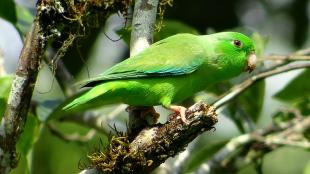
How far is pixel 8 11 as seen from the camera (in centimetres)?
529

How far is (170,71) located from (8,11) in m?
1.37

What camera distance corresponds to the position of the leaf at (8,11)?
17.2 feet

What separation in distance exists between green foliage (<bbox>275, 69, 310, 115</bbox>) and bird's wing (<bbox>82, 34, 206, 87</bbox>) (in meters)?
1.23

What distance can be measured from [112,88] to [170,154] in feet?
2.68

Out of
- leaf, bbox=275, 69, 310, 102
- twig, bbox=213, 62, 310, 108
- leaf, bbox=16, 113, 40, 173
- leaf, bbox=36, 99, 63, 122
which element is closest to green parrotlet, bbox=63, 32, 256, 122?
twig, bbox=213, 62, 310, 108

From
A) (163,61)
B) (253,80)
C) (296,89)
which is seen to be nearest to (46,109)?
(163,61)

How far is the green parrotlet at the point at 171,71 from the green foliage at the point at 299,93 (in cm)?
85

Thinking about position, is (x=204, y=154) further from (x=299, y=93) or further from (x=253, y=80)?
(x=253, y=80)

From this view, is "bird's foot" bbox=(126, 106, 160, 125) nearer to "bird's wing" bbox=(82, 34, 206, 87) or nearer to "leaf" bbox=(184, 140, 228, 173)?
"bird's wing" bbox=(82, 34, 206, 87)

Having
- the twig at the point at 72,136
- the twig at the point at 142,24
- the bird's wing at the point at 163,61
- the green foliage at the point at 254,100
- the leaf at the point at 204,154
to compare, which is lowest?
the leaf at the point at 204,154

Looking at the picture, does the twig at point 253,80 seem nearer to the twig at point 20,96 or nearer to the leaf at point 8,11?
the leaf at point 8,11

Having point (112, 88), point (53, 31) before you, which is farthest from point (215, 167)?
point (53, 31)

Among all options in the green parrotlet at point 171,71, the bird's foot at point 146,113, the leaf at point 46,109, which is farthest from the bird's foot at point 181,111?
the leaf at point 46,109

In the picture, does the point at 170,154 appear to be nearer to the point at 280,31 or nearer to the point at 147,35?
the point at 147,35
